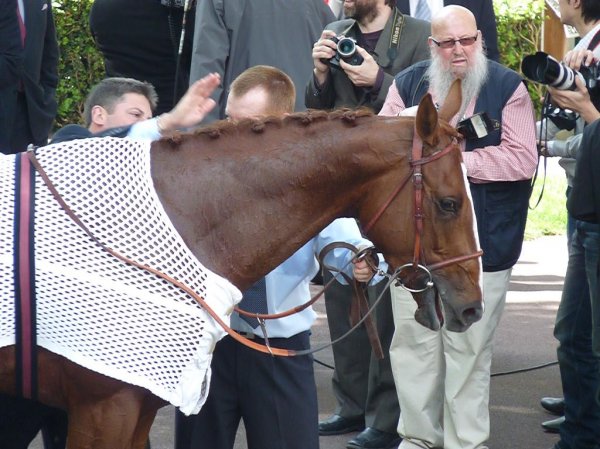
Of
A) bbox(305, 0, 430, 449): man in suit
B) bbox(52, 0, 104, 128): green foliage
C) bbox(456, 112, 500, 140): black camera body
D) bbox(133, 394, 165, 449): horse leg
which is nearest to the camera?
bbox(133, 394, 165, 449): horse leg

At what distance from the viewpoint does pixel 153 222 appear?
3.38 metres

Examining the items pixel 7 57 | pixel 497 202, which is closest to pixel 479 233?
pixel 497 202

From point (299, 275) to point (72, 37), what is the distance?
892 centimetres

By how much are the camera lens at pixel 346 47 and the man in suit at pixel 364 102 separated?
5 centimetres

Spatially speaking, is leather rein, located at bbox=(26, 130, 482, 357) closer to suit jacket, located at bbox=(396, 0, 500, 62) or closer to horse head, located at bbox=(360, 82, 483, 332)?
horse head, located at bbox=(360, 82, 483, 332)

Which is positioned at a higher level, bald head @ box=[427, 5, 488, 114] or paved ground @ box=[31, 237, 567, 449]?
bald head @ box=[427, 5, 488, 114]

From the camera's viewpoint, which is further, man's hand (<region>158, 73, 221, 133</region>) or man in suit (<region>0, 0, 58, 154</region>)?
man in suit (<region>0, 0, 58, 154</region>)

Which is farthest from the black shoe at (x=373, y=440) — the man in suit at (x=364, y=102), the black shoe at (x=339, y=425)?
the black shoe at (x=339, y=425)

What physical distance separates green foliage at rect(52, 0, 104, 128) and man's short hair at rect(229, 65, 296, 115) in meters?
8.43

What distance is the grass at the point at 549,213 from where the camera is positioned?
11609 mm

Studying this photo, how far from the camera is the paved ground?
5.98 metres

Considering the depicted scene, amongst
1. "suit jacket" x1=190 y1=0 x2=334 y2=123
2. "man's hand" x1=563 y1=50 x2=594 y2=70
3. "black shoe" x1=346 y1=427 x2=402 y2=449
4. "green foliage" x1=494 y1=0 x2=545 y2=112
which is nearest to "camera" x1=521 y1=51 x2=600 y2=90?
"man's hand" x1=563 y1=50 x2=594 y2=70

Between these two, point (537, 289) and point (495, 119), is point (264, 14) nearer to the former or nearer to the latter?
point (495, 119)

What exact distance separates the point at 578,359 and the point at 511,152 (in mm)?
1241
